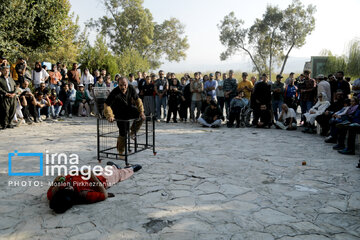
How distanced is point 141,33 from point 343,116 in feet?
133

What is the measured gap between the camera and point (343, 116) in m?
8.20

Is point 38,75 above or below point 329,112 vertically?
above

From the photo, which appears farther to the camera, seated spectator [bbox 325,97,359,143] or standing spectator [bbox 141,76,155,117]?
standing spectator [bbox 141,76,155,117]

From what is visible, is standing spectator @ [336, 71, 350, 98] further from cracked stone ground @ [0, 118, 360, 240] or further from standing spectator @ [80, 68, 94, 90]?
standing spectator @ [80, 68, 94, 90]

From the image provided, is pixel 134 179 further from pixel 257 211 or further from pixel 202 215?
pixel 257 211

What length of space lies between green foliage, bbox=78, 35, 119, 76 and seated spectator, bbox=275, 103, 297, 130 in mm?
11524

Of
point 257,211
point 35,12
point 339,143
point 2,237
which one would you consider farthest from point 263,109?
point 35,12

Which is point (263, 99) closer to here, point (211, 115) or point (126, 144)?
point (211, 115)

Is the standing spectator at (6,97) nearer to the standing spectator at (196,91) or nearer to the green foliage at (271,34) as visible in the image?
the standing spectator at (196,91)

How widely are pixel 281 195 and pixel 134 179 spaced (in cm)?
242

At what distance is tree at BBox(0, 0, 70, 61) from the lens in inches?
579

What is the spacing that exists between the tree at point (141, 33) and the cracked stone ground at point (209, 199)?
38.8m

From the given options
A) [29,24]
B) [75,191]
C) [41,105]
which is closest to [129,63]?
[29,24]

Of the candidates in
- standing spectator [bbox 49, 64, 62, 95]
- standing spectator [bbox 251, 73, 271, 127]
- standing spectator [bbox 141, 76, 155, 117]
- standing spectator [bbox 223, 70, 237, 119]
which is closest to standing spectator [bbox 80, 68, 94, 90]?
standing spectator [bbox 49, 64, 62, 95]
